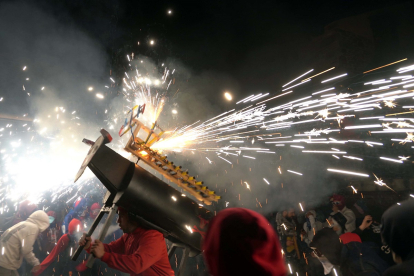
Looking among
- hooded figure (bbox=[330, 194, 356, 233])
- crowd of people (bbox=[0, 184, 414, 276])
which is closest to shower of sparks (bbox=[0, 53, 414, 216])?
hooded figure (bbox=[330, 194, 356, 233])

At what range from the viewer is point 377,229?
4.06 m

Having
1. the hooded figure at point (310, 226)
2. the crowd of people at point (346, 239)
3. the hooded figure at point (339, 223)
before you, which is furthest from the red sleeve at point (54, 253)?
the hooded figure at point (339, 223)

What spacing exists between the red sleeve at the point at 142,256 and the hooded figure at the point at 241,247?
5.98 ft

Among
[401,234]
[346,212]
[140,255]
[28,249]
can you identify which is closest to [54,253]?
[28,249]

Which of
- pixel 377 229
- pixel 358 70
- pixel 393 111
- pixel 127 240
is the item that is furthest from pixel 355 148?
pixel 127 240

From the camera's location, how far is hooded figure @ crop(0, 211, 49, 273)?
393 cm

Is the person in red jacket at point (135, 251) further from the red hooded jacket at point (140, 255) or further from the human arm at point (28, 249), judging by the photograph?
the human arm at point (28, 249)

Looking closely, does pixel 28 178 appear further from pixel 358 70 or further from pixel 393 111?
pixel 358 70

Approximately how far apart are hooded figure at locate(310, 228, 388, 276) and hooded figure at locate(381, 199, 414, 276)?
1949mm

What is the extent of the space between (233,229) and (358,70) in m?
11.3

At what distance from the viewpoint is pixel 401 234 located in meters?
1.54

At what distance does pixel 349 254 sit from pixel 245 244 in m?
3.68

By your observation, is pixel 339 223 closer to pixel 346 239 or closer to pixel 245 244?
pixel 346 239

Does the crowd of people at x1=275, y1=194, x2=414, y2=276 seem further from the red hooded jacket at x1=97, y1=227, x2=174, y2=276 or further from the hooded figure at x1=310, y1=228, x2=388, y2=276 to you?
the red hooded jacket at x1=97, y1=227, x2=174, y2=276
